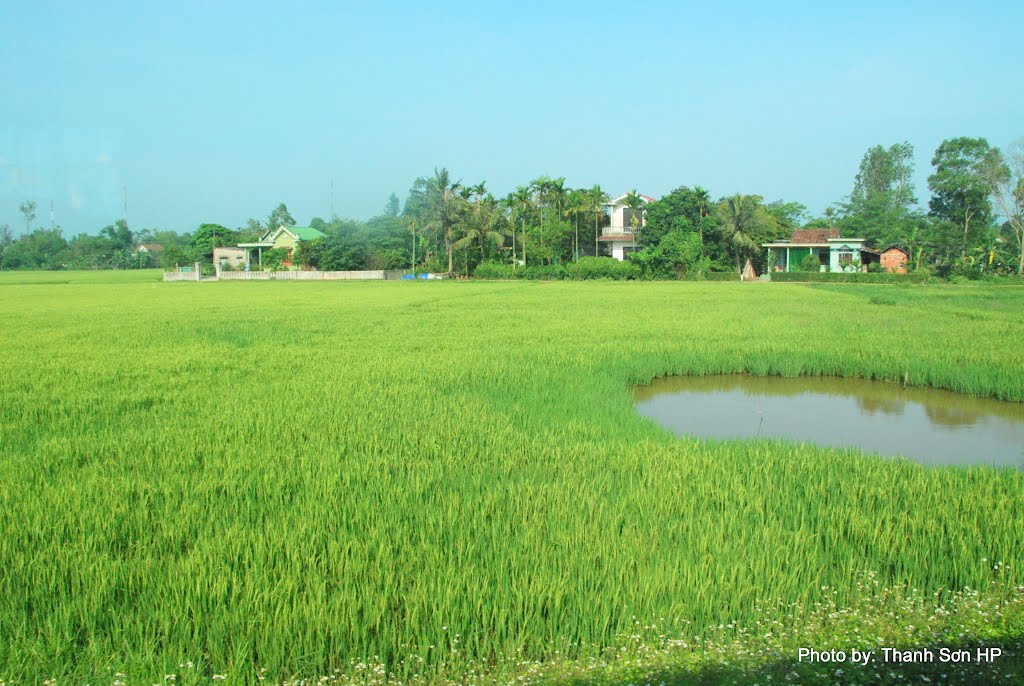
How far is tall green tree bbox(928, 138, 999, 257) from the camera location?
42.0 metres

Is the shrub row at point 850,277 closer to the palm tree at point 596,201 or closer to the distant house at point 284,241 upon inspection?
the palm tree at point 596,201

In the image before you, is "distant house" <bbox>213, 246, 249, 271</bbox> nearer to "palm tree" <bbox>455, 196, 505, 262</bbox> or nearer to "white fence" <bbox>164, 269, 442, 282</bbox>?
"white fence" <bbox>164, 269, 442, 282</bbox>

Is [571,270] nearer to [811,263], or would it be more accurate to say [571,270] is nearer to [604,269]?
[604,269]

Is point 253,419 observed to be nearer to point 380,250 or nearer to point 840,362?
point 840,362

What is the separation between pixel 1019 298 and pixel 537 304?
47.4 ft

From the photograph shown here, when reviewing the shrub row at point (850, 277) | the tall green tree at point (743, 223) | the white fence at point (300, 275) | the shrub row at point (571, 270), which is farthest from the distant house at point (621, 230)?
the white fence at point (300, 275)

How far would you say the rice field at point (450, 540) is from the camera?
9.09ft

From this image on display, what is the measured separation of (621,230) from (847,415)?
4007 cm

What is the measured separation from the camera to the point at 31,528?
3770mm

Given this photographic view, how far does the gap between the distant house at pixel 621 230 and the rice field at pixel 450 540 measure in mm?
39185

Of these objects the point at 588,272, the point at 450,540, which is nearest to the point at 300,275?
the point at 588,272

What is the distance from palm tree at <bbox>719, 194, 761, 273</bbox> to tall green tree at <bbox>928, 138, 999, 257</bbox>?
11.8 meters

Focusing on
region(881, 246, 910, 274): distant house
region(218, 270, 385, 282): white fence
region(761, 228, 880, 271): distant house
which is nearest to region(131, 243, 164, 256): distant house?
region(218, 270, 385, 282): white fence

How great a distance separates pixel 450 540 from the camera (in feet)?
12.0
